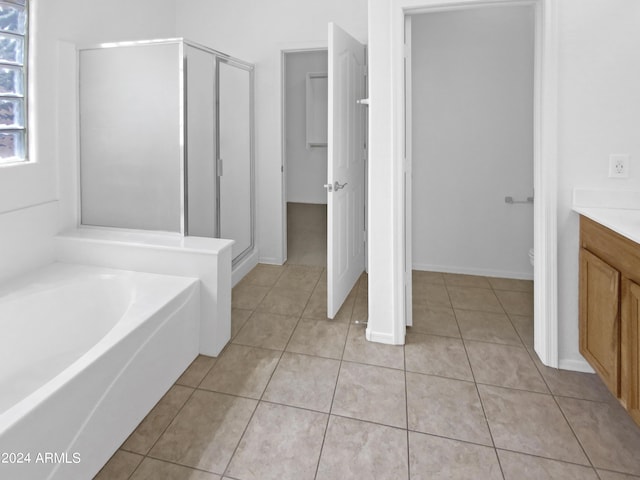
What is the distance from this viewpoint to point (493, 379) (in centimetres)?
200

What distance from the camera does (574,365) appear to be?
6.79 ft

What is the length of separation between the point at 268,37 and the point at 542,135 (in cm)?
248

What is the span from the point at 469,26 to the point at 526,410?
2.80m

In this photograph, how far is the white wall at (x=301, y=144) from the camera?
6.01 m

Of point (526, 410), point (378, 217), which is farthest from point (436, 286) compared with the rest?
point (526, 410)

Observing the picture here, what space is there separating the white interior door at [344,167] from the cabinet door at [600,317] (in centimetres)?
134

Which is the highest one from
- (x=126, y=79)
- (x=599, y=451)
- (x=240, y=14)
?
(x=240, y=14)

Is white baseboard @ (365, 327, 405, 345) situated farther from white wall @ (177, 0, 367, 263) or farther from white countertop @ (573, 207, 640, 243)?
white wall @ (177, 0, 367, 263)

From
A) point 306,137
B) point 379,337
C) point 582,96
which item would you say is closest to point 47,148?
point 379,337

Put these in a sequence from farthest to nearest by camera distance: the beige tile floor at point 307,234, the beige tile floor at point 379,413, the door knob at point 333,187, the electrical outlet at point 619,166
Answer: the beige tile floor at point 307,234 < the door knob at point 333,187 < the electrical outlet at point 619,166 < the beige tile floor at point 379,413

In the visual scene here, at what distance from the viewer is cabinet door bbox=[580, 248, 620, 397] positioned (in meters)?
1.64

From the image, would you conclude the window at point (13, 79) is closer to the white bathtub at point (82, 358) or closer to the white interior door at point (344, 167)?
the white bathtub at point (82, 358)

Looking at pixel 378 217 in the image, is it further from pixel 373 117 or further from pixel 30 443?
pixel 30 443

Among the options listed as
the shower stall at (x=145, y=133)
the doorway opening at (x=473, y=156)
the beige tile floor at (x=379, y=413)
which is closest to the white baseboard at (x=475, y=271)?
the doorway opening at (x=473, y=156)
